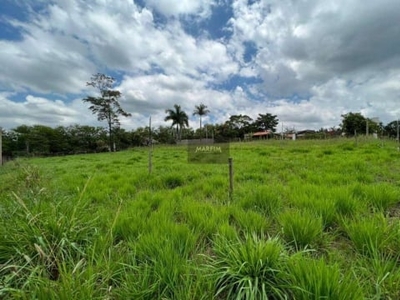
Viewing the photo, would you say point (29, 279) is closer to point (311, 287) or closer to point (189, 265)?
point (189, 265)

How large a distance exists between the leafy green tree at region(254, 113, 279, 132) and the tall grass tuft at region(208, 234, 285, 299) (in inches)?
2272

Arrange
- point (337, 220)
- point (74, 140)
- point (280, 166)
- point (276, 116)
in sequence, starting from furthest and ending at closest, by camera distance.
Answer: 1. point (276, 116)
2. point (74, 140)
3. point (280, 166)
4. point (337, 220)

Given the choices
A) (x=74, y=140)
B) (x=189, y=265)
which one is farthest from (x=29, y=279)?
(x=74, y=140)

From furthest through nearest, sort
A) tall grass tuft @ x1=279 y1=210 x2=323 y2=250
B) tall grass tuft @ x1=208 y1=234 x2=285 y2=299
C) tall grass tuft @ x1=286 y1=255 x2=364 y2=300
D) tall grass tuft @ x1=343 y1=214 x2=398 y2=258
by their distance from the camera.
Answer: tall grass tuft @ x1=279 y1=210 x2=323 y2=250
tall grass tuft @ x1=343 y1=214 x2=398 y2=258
tall grass tuft @ x1=208 y1=234 x2=285 y2=299
tall grass tuft @ x1=286 y1=255 x2=364 y2=300

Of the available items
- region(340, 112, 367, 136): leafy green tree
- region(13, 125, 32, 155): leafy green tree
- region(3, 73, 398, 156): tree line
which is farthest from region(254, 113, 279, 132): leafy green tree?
region(13, 125, 32, 155): leafy green tree

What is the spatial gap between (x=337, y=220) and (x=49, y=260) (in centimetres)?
279

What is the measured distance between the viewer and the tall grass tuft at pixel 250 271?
1.40m

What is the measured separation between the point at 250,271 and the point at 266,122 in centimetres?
5867

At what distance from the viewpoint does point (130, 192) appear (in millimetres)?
4348

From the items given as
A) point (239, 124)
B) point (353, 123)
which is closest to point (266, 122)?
point (239, 124)

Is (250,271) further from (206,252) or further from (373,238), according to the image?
(373,238)

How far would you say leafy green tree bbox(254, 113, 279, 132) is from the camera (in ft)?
187

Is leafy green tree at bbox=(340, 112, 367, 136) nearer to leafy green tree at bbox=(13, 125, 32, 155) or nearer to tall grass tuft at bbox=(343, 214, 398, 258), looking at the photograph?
tall grass tuft at bbox=(343, 214, 398, 258)

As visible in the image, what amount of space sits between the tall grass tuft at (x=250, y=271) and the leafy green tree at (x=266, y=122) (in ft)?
189
